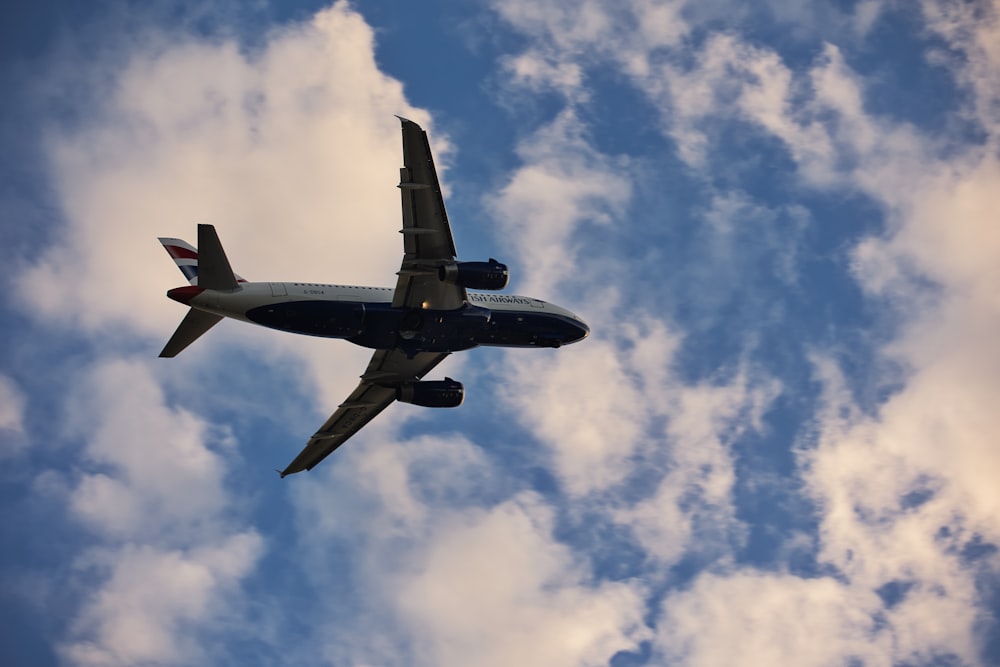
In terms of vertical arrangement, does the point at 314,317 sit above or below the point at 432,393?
below

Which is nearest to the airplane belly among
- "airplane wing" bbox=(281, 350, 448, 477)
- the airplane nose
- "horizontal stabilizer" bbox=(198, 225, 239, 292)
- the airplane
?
the airplane

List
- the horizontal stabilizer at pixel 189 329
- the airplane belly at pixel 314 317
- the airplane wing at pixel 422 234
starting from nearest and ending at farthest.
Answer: the airplane wing at pixel 422 234, the airplane belly at pixel 314 317, the horizontal stabilizer at pixel 189 329

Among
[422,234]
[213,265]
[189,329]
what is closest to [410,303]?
[422,234]

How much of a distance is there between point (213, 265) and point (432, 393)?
19009 millimetres

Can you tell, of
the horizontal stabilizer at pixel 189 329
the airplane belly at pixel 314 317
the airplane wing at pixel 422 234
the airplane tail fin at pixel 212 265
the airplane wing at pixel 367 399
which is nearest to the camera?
the airplane wing at pixel 422 234

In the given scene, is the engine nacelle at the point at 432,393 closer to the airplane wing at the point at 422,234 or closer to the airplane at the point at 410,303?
the airplane at the point at 410,303

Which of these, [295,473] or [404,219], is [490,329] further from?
[295,473]

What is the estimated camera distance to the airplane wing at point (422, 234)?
193 ft

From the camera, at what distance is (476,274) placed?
64.9 metres

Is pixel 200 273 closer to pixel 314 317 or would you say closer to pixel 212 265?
pixel 212 265

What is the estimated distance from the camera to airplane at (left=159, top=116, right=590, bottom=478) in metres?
61.7

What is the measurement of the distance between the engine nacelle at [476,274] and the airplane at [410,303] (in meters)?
0.05

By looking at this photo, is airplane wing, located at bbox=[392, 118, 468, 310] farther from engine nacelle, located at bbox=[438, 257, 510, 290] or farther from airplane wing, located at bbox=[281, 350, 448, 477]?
airplane wing, located at bbox=[281, 350, 448, 477]

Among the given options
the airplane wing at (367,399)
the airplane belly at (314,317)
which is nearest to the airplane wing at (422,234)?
the airplane belly at (314,317)
